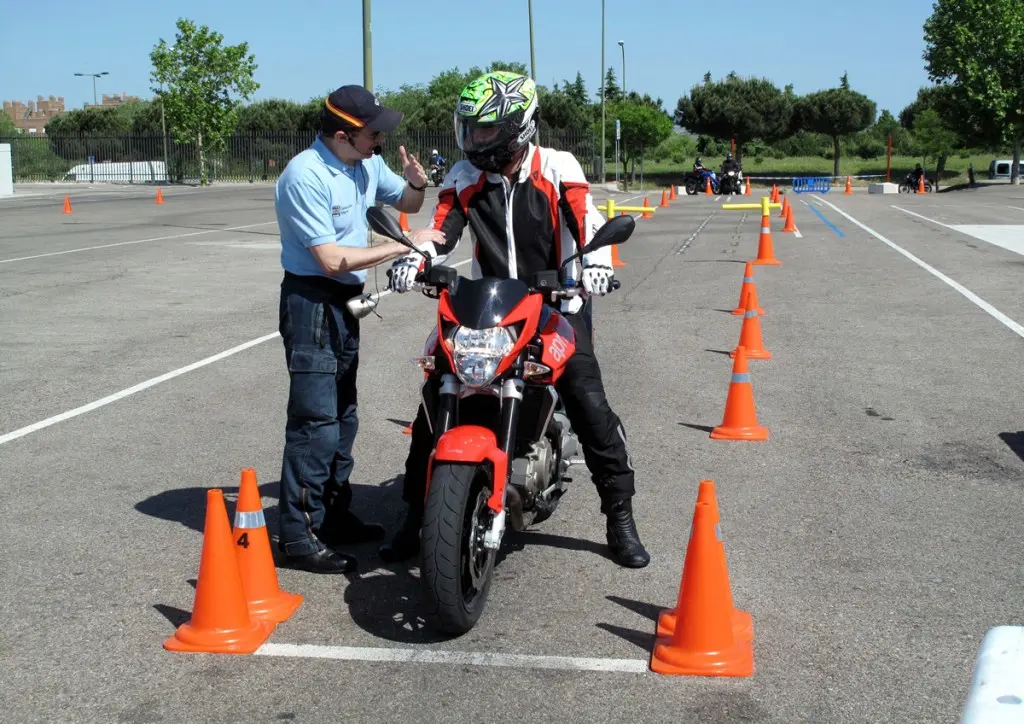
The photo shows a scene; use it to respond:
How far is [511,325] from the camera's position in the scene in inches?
181

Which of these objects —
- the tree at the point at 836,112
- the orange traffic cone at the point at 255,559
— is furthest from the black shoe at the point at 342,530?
the tree at the point at 836,112

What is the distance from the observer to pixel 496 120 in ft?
16.2

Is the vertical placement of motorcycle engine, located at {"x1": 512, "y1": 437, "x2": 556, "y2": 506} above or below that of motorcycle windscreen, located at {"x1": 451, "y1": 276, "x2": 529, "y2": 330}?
below

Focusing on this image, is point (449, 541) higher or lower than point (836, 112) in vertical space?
lower

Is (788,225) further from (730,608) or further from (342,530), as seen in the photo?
(730,608)

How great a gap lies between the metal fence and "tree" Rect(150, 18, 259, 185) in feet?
8.56

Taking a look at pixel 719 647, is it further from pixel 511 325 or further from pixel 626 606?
pixel 511 325

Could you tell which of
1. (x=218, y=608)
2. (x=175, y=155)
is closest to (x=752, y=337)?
(x=218, y=608)

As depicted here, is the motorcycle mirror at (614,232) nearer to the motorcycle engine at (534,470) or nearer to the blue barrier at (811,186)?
the motorcycle engine at (534,470)

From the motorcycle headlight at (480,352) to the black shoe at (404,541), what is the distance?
102cm

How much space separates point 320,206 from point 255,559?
151cm

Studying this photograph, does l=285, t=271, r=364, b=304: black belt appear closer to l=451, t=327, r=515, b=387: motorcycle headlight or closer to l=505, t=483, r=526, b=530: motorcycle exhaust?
l=451, t=327, r=515, b=387: motorcycle headlight

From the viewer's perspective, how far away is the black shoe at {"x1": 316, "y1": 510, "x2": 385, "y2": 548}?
565 centimetres

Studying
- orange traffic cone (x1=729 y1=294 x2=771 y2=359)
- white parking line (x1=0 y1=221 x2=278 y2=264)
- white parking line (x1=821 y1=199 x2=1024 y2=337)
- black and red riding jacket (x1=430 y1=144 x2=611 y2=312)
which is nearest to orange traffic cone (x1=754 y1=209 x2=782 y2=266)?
white parking line (x1=821 y1=199 x2=1024 y2=337)
